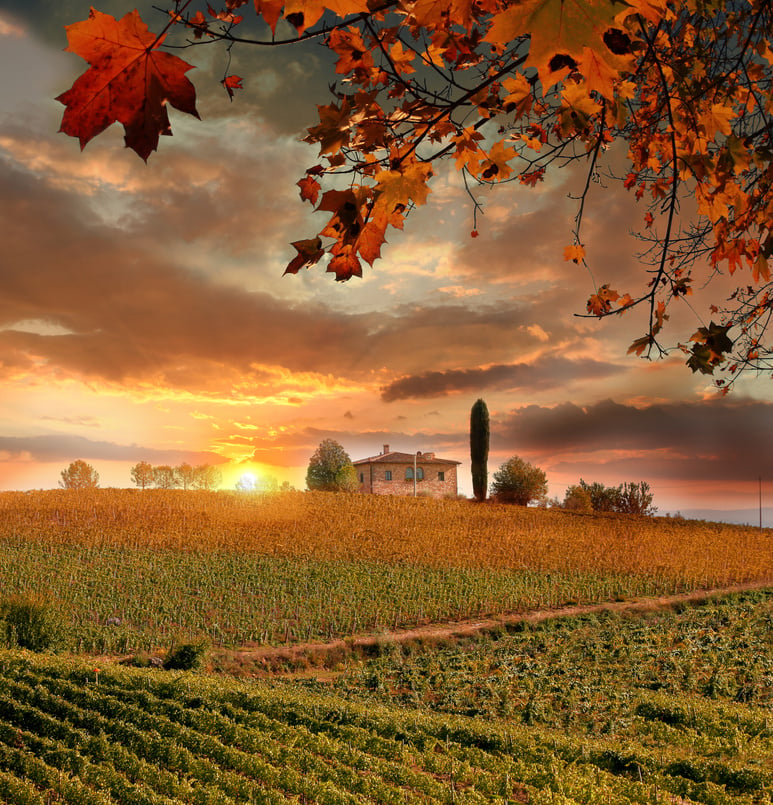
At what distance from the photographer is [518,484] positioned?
35.8 m

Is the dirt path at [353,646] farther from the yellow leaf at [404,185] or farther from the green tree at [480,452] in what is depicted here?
the green tree at [480,452]

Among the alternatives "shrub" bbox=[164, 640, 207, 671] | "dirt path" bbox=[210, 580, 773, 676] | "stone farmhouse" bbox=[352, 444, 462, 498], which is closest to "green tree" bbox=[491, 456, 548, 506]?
"stone farmhouse" bbox=[352, 444, 462, 498]

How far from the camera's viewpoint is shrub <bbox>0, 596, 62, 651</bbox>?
11.2 m

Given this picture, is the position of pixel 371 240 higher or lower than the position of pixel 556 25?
lower

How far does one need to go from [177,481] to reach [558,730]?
58.4 m

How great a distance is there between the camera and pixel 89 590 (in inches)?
626

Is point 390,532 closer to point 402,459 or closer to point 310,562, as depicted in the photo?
point 310,562

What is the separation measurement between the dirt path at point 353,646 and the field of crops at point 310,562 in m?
0.61

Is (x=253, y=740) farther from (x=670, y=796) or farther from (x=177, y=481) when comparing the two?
(x=177, y=481)

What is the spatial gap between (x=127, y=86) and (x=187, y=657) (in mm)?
11217

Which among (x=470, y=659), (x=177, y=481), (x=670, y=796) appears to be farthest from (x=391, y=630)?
(x=177, y=481)

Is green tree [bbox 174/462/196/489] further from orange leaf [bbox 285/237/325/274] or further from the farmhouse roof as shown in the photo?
orange leaf [bbox 285/237/325/274]

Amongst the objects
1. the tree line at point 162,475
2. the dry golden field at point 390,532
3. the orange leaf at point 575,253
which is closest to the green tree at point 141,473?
the tree line at point 162,475

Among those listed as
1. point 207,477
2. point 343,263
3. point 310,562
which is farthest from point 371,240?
point 207,477
